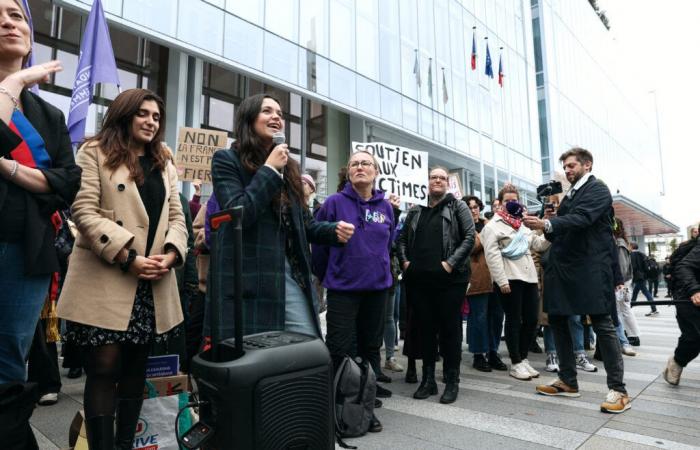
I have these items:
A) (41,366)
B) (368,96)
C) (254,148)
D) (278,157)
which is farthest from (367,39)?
(41,366)

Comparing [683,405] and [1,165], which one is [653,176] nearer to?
[683,405]

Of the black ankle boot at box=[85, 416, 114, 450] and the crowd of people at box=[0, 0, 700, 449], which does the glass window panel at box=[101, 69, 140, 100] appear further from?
the black ankle boot at box=[85, 416, 114, 450]

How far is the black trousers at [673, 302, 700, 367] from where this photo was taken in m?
4.32

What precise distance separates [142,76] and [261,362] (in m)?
12.7

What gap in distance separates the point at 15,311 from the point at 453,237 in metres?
3.30

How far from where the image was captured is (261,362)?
1546 mm

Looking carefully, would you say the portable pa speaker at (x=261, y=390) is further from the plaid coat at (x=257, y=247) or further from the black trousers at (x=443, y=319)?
the black trousers at (x=443, y=319)

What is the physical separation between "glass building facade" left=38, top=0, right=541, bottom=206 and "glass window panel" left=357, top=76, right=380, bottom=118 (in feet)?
0.12

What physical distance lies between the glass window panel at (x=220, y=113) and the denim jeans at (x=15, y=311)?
1215 cm

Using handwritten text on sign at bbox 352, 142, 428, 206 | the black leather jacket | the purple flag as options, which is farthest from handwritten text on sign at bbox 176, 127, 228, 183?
the black leather jacket

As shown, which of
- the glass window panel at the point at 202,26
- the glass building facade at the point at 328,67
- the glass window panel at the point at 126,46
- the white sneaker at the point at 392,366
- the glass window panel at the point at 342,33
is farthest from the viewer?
the glass window panel at the point at 342,33

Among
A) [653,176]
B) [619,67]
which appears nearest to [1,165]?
[619,67]

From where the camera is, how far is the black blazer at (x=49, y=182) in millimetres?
1725

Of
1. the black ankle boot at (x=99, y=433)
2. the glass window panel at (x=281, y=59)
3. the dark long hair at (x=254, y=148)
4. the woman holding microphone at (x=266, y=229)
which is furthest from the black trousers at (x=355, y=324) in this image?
the glass window panel at (x=281, y=59)
